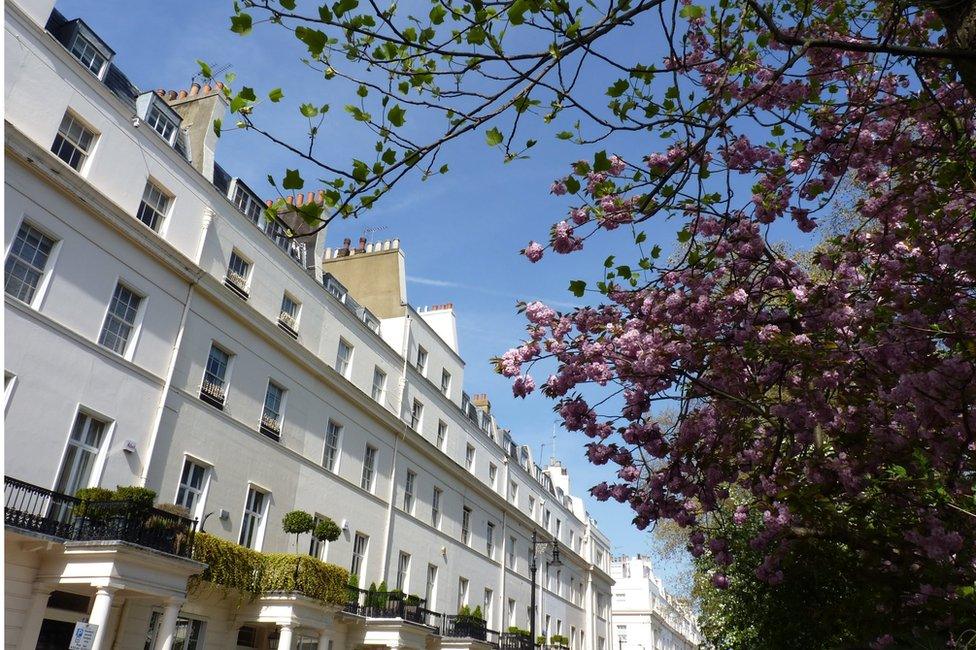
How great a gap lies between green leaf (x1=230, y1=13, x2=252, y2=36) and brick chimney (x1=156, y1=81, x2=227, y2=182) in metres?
15.8

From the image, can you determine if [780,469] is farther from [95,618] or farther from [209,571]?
[209,571]

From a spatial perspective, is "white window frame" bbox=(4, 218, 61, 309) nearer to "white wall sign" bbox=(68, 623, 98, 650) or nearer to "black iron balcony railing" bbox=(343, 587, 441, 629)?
"white wall sign" bbox=(68, 623, 98, 650)

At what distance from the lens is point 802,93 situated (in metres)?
7.06

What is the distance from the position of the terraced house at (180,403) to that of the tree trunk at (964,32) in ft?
27.2

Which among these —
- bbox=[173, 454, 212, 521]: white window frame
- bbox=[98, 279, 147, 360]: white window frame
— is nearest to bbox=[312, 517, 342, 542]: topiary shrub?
bbox=[173, 454, 212, 521]: white window frame

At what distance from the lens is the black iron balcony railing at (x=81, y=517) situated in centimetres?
1298

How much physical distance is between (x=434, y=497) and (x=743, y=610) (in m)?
16.7

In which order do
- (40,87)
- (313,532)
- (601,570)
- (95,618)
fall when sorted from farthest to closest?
(601,570) → (313,532) → (40,87) → (95,618)

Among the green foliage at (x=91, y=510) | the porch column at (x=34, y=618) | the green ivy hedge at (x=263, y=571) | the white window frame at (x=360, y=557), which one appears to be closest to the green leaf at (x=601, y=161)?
the green foliage at (x=91, y=510)

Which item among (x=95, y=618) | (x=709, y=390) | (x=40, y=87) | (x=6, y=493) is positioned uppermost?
(x=40, y=87)

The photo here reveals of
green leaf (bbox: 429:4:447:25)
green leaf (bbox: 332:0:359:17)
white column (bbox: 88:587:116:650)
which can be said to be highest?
green leaf (bbox: 429:4:447:25)

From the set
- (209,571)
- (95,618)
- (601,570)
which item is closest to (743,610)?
(209,571)

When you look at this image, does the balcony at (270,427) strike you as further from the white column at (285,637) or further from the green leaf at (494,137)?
the green leaf at (494,137)

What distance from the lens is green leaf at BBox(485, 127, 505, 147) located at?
539 centimetres
